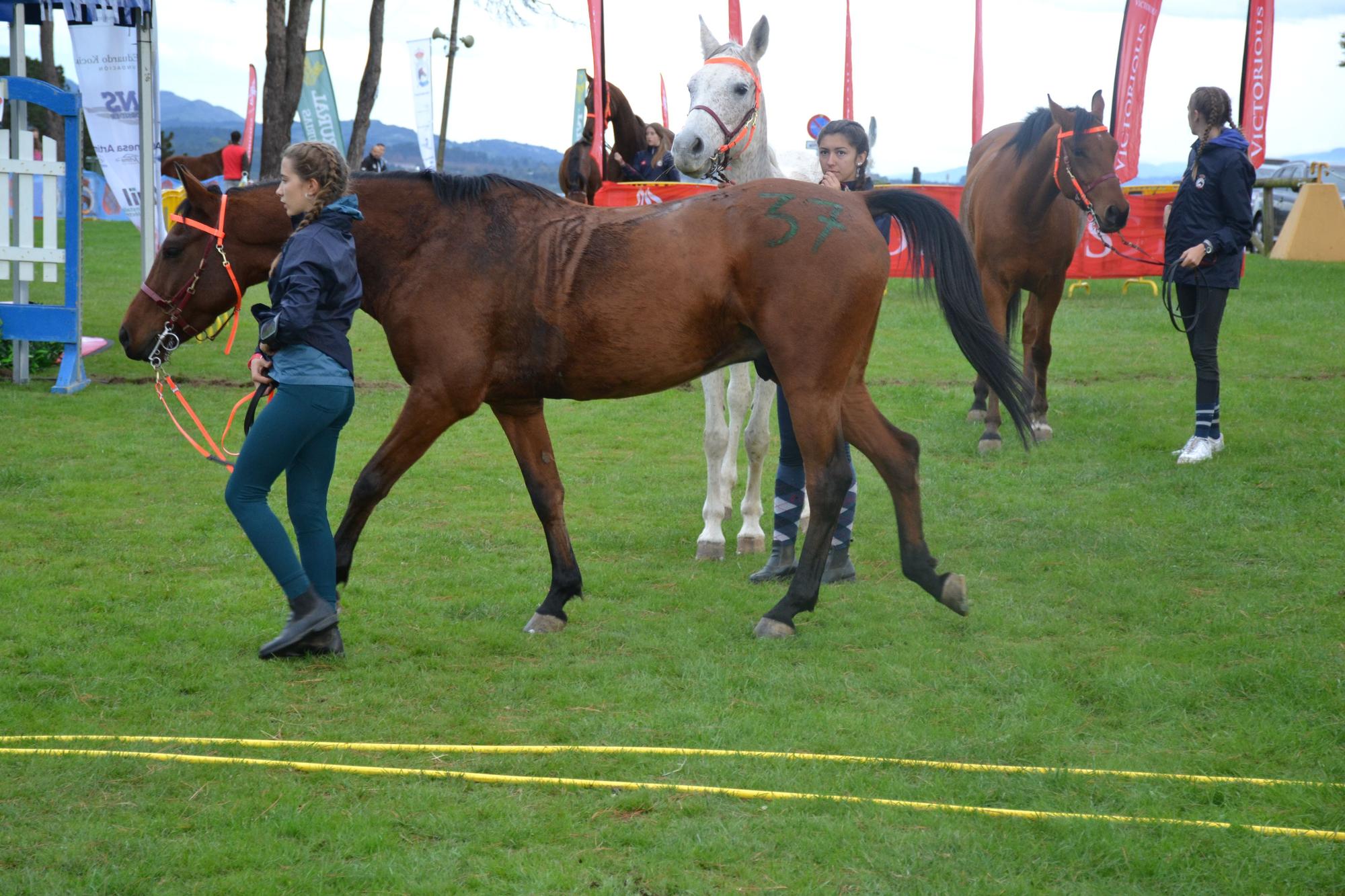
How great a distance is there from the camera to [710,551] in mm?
6426

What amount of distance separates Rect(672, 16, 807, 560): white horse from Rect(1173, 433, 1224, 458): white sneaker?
126 inches

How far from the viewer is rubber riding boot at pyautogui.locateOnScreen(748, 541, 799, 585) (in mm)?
5984

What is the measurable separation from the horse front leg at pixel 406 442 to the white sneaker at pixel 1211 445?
5623 mm

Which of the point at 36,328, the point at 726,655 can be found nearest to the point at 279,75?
the point at 36,328

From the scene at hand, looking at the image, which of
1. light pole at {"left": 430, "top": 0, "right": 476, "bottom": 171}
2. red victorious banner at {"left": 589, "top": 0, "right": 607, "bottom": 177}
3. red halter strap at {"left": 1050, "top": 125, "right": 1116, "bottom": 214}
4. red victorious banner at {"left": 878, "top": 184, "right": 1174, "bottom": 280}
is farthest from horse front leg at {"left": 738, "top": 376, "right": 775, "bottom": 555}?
light pole at {"left": 430, "top": 0, "right": 476, "bottom": 171}

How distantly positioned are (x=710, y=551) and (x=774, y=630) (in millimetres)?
1405

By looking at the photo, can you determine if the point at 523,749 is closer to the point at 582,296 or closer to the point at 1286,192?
the point at 582,296

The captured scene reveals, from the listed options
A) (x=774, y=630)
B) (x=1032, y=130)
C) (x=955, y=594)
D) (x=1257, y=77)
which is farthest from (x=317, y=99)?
(x=955, y=594)

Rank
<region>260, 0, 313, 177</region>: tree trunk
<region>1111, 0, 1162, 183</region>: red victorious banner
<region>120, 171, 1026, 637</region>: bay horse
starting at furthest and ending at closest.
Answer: <region>260, 0, 313, 177</region>: tree trunk, <region>1111, 0, 1162, 183</region>: red victorious banner, <region>120, 171, 1026, 637</region>: bay horse

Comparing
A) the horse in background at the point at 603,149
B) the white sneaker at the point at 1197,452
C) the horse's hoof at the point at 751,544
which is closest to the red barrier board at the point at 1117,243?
the horse in background at the point at 603,149

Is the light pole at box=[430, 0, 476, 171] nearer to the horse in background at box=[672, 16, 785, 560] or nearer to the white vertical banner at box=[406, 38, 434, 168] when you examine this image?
the white vertical banner at box=[406, 38, 434, 168]

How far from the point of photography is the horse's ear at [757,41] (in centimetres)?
638

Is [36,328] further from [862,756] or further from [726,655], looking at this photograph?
[862,756]

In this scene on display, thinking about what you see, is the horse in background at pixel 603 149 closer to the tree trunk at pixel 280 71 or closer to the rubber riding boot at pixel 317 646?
the rubber riding boot at pixel 317 646
